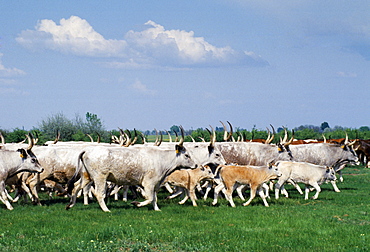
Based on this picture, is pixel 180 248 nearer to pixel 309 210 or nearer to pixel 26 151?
pixel 309 210

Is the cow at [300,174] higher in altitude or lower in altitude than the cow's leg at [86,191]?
higher

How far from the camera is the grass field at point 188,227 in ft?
33.7

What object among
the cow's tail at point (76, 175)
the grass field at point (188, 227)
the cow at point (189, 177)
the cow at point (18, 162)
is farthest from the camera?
the cow at point (189, 177)

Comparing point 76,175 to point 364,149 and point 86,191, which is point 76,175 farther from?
point 364,149

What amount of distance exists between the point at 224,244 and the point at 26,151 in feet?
26.0

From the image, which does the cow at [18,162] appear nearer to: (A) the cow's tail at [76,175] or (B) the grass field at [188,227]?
(B) the grass field at [188,227]

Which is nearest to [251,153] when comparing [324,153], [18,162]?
[324,153]

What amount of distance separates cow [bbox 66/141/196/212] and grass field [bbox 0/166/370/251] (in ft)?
2.04

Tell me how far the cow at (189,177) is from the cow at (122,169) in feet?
2.18

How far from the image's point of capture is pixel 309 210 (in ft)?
49.1

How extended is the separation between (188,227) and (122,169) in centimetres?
352

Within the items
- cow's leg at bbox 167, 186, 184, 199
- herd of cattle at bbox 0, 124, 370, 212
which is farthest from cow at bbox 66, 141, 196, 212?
cow's leg at bbox 167, 186, 184, 199

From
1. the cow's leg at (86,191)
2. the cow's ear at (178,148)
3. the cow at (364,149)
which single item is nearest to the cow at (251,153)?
the cow's ear at (178,148)

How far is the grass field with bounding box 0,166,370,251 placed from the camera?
10.3m
